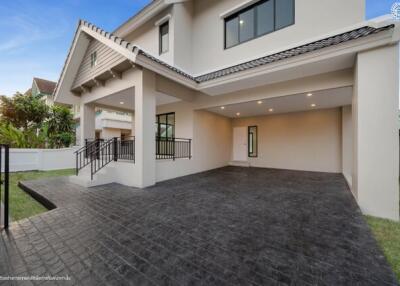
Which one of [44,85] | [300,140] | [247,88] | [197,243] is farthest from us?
[44,85]

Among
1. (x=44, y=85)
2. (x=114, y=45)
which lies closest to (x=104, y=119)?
(x=44, y=85)

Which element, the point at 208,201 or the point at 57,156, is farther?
the point at 57,156

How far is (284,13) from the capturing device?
6.56 m

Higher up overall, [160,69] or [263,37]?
[263,37]

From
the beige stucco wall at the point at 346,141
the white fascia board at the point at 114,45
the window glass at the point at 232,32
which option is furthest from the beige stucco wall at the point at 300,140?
the white fascia board at the point at 114,45

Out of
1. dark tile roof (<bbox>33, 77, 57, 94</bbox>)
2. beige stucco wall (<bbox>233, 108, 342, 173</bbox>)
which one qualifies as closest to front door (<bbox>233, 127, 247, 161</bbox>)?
beige stucco wall (<bbox>233, 108, 342, 173</bbox>)

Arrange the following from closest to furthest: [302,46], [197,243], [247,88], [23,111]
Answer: [197,243]
[302,46]
[247,88]
[23,111]

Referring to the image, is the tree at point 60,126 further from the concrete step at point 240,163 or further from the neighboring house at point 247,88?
the concrete step at point 240,163

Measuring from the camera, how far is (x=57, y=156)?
10.1 meters

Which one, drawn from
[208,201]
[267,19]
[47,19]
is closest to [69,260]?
[208,201]

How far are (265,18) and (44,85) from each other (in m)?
25.1

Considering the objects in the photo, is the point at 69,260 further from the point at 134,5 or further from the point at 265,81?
the point at 134,5

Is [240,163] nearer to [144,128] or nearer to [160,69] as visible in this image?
[144,128]

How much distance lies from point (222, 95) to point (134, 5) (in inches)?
390
